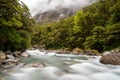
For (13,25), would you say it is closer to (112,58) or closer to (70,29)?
(112,58)

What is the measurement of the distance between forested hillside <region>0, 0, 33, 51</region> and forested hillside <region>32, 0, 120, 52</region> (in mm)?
4910

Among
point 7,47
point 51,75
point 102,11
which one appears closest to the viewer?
point 51,75

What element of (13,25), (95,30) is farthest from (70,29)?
(13,25)

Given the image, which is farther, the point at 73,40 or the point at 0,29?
the point at 73,40

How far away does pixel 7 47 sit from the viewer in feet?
107

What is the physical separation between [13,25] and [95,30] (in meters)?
21.4

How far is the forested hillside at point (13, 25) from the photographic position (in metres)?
25.6

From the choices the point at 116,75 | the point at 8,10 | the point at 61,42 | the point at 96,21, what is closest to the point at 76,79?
the point at 116,75

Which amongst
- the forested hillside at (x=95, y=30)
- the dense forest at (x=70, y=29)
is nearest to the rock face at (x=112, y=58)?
the dense forest at (x=70, y=29)

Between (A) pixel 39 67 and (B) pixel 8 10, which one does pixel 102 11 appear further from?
(A) pixel 39 67

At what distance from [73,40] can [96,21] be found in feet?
26.9

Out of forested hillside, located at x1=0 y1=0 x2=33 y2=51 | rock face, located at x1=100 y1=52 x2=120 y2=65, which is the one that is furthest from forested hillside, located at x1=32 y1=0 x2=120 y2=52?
rock face, located at x1=100 y1=52 x2=120 y2=65

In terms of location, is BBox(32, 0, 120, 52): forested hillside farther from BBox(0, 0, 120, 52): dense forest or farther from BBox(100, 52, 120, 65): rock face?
BBox(100, 52, 120, 65): rock face

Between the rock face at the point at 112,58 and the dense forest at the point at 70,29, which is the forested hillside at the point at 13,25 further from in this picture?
the rock face at the point at 112,58
